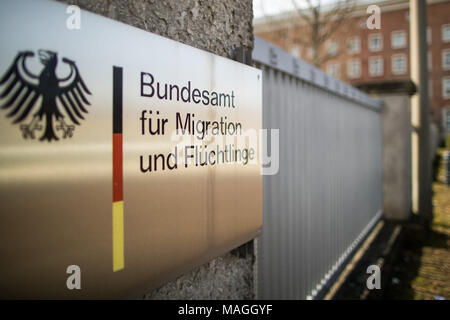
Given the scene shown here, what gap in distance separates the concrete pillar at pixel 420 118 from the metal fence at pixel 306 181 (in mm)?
2485

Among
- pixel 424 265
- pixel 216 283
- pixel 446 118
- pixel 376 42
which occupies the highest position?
pixel 376 42

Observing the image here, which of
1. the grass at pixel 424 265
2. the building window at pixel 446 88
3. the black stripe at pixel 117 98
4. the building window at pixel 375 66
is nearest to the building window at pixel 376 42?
the building window at pixel 375 66

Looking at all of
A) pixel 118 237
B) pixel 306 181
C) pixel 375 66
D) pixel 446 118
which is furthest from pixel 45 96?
pixel 446 118

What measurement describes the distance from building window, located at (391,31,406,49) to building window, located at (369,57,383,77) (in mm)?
1900

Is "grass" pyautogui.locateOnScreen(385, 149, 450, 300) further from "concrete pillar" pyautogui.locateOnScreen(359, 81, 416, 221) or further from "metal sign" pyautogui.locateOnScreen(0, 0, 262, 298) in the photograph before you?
"metal sign" pyautogui.locateOnScreen(0, 0, 262, 298)

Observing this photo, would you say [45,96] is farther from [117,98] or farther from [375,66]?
[375,66]

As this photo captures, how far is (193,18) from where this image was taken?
4.25 ft

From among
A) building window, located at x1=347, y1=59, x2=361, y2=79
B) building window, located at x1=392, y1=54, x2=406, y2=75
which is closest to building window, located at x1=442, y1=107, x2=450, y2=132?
building window, located at x1=392, y1=54, x2=406, y2=75

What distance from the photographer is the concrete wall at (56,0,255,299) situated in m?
1.06

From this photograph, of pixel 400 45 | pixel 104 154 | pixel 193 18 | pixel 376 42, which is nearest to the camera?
pixel 104 154

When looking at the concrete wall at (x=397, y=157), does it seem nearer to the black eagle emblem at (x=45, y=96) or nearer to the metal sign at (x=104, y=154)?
the metal sign at (x=104, y=154)

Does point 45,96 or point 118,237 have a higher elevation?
point 45,96

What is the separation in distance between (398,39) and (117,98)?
4013cm
